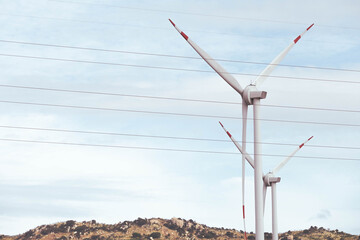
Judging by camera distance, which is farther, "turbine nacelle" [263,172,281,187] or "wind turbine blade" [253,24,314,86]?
"turbine nacelle" [263,172,281,187]

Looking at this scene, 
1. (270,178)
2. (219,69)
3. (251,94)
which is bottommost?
(251,94)

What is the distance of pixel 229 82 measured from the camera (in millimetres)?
72750

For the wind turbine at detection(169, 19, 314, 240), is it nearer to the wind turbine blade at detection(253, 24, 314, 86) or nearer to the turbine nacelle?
the wind turbine blade at detection(253, 24, 314, 86)

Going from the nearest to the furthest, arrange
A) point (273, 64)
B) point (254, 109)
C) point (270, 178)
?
1. point (254, 109)
2. point (273, 64)
3. point (270, 178)

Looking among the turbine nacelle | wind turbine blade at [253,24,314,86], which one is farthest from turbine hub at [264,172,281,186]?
wind turbine blade at [253,24,314,86]

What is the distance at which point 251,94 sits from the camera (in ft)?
237

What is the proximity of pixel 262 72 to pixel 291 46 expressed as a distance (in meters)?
6.80

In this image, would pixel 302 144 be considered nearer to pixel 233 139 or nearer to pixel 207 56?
pixel 233 139

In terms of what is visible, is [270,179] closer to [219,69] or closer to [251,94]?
[251,94]

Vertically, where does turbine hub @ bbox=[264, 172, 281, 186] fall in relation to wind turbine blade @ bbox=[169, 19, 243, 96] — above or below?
below

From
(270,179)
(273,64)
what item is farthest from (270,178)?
(273,64)

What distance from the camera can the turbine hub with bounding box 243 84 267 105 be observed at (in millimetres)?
71688

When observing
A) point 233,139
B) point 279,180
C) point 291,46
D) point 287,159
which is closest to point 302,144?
point 287,159

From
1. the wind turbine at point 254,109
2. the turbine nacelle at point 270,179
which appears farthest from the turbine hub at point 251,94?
the turbine nacelle at point 270,179
